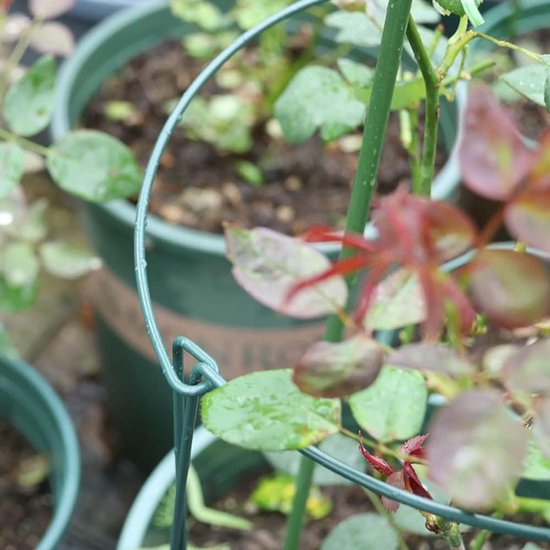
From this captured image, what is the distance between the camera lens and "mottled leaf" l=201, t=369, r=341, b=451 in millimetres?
461

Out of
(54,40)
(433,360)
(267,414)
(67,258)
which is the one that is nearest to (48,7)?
(54,40)

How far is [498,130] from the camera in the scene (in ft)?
1.09

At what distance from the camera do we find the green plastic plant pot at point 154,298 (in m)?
1.12

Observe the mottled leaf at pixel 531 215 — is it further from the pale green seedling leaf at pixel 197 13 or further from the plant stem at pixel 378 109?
the pale green seedling leaf at pixel 197 13

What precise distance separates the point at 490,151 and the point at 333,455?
57 cm

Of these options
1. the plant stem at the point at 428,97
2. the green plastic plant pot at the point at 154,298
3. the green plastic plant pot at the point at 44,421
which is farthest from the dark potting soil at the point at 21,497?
the plant stem at the point at 428,97

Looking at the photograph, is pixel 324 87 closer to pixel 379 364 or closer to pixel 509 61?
pixel 379 364

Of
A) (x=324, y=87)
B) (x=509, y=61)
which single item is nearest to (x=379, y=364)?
(x=324, y=87)

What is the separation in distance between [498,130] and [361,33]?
1.57 ft

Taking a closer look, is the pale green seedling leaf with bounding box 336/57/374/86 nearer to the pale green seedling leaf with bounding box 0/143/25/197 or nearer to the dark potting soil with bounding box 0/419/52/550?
the pale green seedling leaf with bounding box 0/143/25/197

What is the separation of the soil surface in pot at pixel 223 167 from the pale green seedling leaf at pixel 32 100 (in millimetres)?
381

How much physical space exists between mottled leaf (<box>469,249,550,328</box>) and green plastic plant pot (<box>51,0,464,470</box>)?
705 millimetres

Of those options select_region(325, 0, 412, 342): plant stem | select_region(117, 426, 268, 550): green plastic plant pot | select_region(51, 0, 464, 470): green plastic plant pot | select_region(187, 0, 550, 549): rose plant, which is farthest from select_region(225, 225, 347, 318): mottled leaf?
select_region(51, 0, 464, 470): green plastic plant pot

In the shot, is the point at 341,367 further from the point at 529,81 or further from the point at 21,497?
the point at 21,497
